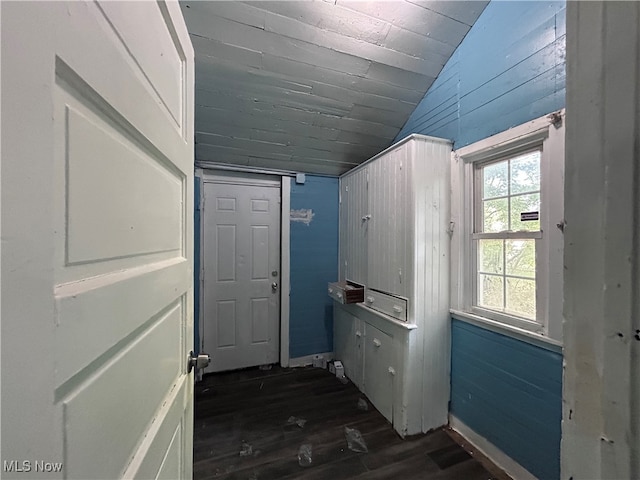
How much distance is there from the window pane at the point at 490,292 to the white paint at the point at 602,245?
1.49 metres

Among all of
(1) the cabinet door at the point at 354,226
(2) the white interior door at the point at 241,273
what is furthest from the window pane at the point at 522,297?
(2) the white interior door at the point at 241,273

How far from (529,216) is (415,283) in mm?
769

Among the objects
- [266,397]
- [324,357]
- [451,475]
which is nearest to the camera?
[451,475]

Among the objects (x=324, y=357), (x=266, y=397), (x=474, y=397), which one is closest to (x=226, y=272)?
(x=266, y=397)

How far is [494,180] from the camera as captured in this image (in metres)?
1.80

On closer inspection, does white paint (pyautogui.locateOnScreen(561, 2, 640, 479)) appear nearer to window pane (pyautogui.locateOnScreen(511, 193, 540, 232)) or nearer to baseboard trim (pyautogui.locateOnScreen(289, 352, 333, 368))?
window pane (pyautogui.locateOnScreen(511, 193, 540, 232))

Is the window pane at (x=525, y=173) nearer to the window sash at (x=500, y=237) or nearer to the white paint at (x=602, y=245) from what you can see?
the window sash at (x=500, y=237)

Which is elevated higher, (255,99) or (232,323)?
(255,99)

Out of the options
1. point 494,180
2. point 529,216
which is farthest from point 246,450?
point 494,180

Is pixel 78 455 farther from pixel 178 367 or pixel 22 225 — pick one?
pixel 178 367

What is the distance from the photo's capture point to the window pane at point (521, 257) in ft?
5.12

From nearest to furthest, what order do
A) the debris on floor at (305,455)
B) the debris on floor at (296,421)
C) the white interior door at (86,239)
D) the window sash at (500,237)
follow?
1. the white interior door at (86,239)
2. the window sash at (500,237)
3. the debris on floor at (305,455)
4. the debris on floor at (296,421)

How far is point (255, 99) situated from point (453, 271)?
203 centimetres

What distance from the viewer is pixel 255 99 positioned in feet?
7.13
